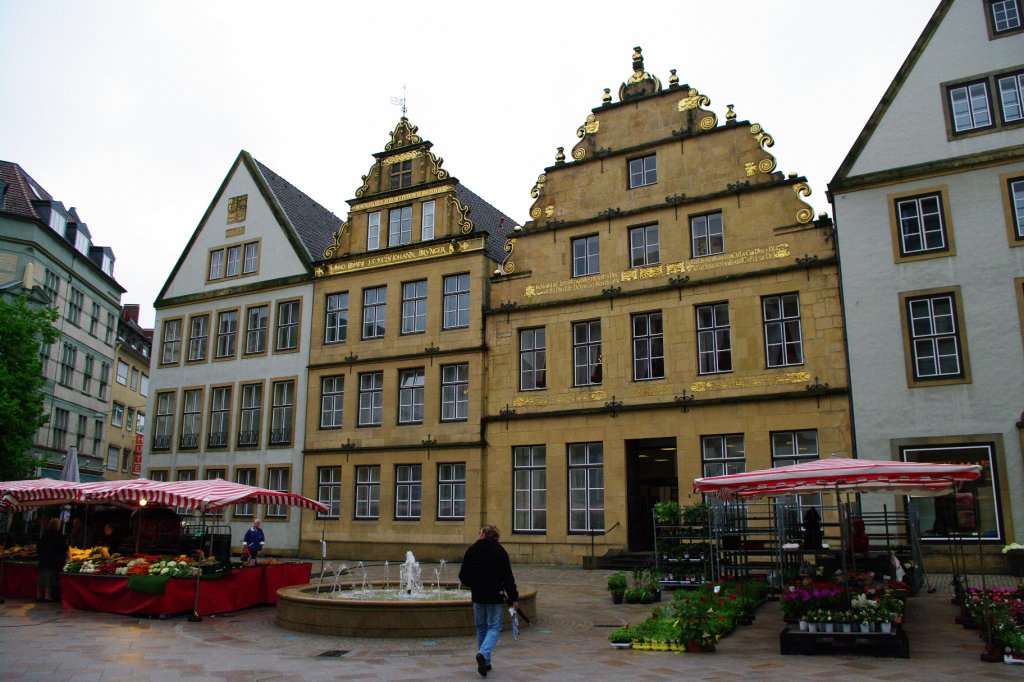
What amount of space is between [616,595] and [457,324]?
1484 centimetres

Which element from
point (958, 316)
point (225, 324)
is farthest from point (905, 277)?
point (225, 324)

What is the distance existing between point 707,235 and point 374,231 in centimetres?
1364

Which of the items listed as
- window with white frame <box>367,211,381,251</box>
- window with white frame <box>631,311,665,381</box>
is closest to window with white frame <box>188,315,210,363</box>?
window with white frame <box>367,211,381,251</box>

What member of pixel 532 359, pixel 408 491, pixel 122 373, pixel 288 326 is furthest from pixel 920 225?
pixel 122 373

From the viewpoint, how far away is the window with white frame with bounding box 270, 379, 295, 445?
33.5 meters

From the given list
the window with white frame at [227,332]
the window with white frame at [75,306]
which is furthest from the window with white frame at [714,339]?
the window with white frame at [75,306]

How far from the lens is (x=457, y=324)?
30500 millimetres

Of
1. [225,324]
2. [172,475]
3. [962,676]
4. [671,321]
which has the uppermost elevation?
[225,324]

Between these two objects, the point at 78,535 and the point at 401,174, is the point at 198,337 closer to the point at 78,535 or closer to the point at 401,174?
the point at 401,174

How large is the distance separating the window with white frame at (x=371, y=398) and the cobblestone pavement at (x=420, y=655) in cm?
1582

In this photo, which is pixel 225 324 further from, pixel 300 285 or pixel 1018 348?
pixel 1018 348

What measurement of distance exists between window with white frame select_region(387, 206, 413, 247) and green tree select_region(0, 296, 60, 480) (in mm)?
16343

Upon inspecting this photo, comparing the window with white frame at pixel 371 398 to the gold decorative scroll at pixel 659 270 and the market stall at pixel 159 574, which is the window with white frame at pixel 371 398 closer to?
the gold decorative scroll at pixel 659 270

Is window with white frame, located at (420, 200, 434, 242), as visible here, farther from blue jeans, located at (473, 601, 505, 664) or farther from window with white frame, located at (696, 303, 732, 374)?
blue jeans, located at (473, 601, 505, 664)
